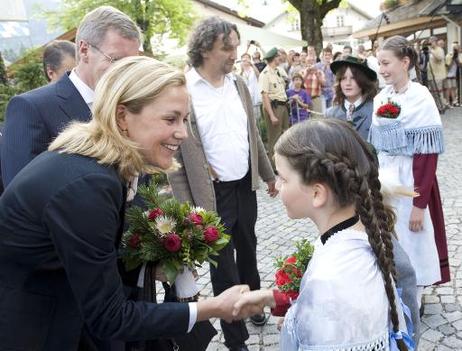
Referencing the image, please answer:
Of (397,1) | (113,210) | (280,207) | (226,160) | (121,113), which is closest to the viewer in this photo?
(113,210)

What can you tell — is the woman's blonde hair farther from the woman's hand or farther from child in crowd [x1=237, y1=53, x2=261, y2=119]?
child in crowd [x1=237, y1=53, x2=261, y2=119]

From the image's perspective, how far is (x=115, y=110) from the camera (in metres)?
1.79

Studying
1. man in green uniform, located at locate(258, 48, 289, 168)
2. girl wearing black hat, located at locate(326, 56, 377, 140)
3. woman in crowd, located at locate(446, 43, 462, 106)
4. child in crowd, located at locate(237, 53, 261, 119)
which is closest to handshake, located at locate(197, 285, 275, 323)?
girl wearing black hat, located at locate(326, 56, 377, 140)

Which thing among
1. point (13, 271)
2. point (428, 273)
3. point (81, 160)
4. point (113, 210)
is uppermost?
point (81, 160)

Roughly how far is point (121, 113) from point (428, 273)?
9.34 feet

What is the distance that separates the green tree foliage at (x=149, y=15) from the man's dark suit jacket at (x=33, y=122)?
887 inches

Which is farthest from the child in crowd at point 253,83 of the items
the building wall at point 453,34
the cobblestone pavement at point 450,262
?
the building wall at point 453,34

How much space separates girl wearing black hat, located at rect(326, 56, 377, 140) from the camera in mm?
4062

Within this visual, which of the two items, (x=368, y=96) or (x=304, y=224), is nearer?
(x=368, y=96)

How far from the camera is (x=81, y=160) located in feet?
5.54

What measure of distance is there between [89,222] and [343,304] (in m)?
0.87

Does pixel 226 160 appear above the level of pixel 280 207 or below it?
above

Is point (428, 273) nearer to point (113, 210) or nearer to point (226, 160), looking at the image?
point (226, 160)

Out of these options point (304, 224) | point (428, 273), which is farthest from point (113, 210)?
point (304, 224)
